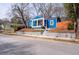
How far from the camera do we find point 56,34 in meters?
26.0

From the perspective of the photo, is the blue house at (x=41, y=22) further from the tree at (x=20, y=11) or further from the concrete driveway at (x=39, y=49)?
the concrete driveway at (x=39, y=49)

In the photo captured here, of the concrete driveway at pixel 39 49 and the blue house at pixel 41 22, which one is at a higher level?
the blue house at pixel 41 22

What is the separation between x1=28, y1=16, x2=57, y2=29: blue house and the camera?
39.5 m

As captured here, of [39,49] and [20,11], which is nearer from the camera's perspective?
[39,49]

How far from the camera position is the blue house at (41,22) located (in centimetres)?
3953

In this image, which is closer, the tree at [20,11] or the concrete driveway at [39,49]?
the concrete driveway at [39,49]

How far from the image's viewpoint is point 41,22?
43.4 metres

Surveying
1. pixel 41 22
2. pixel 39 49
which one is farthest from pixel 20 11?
pixel 39 49

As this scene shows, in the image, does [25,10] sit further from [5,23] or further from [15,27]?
[5,23]

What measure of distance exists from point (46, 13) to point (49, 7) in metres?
2.65

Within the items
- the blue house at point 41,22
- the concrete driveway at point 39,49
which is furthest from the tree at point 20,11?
the concrete driveway at point 39,49

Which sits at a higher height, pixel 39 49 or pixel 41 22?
pixel 41 22

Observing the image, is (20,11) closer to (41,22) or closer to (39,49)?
(41,22)

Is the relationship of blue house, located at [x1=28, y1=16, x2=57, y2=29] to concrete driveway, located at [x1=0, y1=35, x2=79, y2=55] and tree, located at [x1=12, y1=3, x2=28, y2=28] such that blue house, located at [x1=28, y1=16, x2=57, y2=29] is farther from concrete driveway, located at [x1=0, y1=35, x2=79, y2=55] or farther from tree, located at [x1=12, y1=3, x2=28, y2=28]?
concrete driveway, located at [x1=0, y1=35, x2=79, y2=55]
